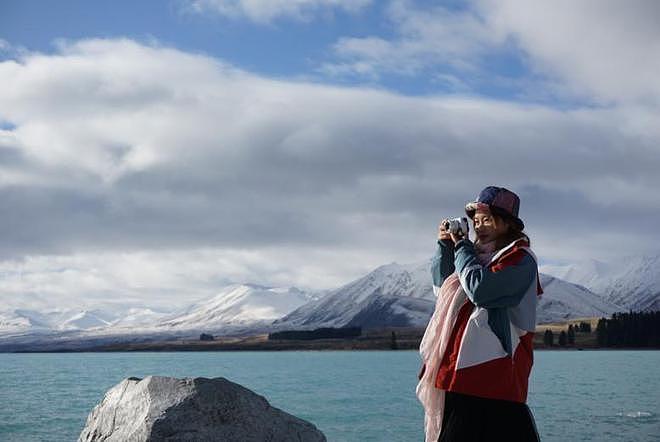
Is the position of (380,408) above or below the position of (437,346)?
below

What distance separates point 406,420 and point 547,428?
281 inches

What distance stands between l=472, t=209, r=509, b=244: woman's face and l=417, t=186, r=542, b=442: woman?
15 centimetres

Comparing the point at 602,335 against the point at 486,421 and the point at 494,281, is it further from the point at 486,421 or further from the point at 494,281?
the point at 494,281

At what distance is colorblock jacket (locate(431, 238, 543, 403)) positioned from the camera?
4.20 m

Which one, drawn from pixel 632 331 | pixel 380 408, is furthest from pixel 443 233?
pixel 632 331

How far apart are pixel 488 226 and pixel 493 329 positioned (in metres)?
0.63

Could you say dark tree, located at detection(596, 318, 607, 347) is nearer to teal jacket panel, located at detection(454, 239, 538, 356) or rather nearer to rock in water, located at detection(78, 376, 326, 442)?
rock in water, located at detection(78, 376, 326, 442)

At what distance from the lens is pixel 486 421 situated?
14.0ft

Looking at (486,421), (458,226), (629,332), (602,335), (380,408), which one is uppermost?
(629,332)

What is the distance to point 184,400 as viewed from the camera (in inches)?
370

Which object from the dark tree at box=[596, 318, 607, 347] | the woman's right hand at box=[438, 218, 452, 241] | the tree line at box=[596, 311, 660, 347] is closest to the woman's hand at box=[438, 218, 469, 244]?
the woman's right hand at box=[438, 218, 452, 241]

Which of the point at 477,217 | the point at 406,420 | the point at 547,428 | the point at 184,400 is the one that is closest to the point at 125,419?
the point at 184,400

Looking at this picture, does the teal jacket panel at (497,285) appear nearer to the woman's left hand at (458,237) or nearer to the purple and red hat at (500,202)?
the woman's left hand at (458,237)

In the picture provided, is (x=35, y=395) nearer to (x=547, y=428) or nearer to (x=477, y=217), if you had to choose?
(x=547, y=428)
